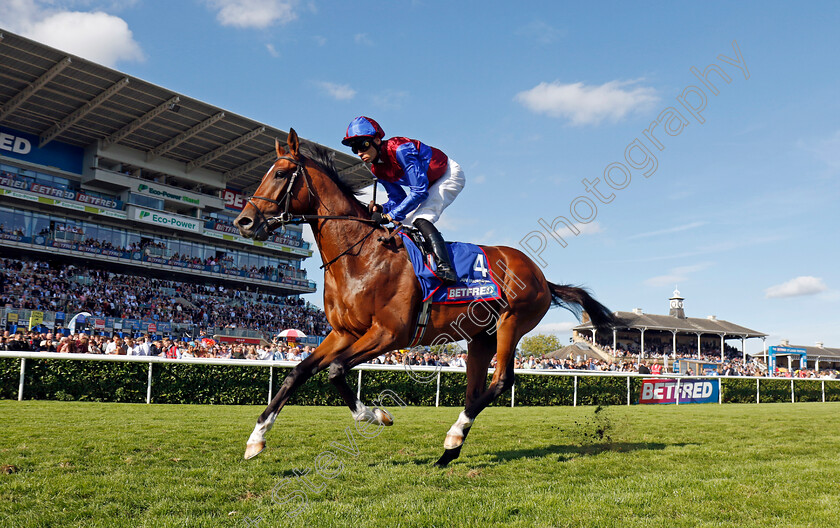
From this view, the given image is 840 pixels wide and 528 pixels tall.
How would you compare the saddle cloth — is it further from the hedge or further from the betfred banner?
the betfred banner

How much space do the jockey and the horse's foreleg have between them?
0.91 m

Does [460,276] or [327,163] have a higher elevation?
[327,163]

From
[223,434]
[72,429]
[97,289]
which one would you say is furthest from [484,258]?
[97,289]

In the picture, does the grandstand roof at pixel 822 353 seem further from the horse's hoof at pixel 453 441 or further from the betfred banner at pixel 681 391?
the horse's hoof at pixel 453 441

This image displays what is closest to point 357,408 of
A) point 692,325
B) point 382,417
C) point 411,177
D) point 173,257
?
point 382,417

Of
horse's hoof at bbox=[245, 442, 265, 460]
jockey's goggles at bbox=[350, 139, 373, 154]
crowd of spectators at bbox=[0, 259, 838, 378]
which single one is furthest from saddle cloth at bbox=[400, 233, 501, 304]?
crowd of spectators at bbox=[0, 259, 838, 378]

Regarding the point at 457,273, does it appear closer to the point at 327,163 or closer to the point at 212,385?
the point at 327,163

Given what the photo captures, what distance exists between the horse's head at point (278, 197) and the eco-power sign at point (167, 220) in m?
33.6

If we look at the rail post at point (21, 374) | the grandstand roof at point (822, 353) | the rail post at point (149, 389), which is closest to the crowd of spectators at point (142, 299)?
the rail post at point (21, 374)

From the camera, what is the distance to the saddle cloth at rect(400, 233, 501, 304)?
4.29m

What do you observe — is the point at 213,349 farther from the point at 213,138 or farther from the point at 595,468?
the point at 213,138

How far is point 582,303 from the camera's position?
5.95m

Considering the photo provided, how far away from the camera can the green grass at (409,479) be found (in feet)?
9.84

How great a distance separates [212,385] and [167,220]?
2699 centimetres
